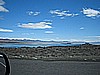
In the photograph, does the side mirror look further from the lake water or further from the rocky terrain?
the rocky terrain

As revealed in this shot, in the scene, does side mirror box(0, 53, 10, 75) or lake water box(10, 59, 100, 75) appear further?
lake water box(10, 59, 100, 75)

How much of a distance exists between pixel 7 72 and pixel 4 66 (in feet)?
0.70

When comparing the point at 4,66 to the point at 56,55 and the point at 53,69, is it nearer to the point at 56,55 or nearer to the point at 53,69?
the point at 53,69

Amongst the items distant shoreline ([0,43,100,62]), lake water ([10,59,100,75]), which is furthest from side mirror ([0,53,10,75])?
distant shoreline ([0,43,100,62])

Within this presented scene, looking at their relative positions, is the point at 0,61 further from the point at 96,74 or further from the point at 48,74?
the point at 96,74

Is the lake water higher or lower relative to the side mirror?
lower

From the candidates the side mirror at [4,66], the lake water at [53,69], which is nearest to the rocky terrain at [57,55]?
the lake water at [53,69]

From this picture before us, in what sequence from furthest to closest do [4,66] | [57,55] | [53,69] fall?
[57,55] < [53,69] < [4,66]

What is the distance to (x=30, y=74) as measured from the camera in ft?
34.7

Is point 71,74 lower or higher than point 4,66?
lower

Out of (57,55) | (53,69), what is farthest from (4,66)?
(57,55)

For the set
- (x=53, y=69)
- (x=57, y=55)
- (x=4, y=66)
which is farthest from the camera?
(x=57, y=55)

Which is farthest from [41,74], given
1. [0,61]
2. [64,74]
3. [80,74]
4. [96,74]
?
[0,61]

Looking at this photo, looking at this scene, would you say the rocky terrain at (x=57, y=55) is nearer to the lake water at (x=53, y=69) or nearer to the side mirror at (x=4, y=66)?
the lake water at (x=53, y=69)
